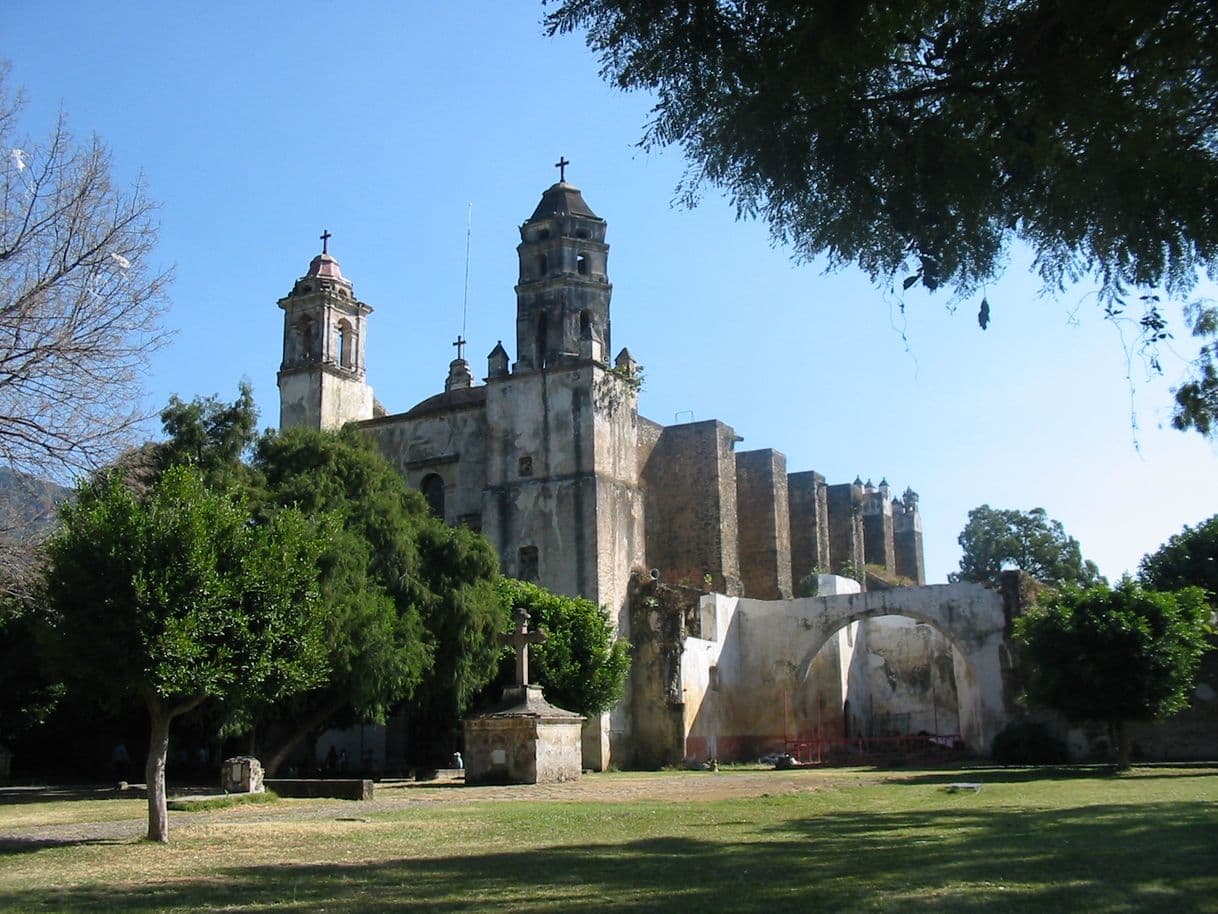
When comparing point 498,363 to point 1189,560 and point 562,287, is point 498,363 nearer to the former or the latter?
point 562,287

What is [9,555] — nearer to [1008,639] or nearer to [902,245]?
[902,245]

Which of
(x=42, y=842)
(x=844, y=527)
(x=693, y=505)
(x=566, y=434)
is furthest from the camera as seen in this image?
(x=844, y=527)

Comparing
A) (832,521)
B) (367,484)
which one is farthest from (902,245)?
(832,521)

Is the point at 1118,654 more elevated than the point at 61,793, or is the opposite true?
the point at 1118,654

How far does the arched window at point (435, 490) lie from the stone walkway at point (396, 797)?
14422 mm

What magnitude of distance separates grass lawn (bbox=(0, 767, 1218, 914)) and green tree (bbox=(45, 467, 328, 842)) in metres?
1.47

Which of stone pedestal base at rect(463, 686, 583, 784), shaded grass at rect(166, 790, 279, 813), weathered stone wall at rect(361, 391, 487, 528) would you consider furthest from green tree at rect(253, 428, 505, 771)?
weathered stone wall at rect(361, 391, 487, 528)

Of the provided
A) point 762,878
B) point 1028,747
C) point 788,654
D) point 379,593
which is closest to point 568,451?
point 788,654

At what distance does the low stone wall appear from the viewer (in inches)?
686

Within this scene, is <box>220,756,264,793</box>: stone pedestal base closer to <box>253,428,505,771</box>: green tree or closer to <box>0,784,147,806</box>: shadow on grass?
<box>0,784,147,806</box>: shadow on grass

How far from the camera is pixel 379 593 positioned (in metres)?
24.7

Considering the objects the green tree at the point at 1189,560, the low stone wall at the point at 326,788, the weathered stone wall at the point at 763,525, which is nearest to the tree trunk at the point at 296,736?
the low stone wall at the point at 326,788

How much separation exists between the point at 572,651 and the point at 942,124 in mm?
22592

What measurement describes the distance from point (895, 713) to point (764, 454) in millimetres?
10222
